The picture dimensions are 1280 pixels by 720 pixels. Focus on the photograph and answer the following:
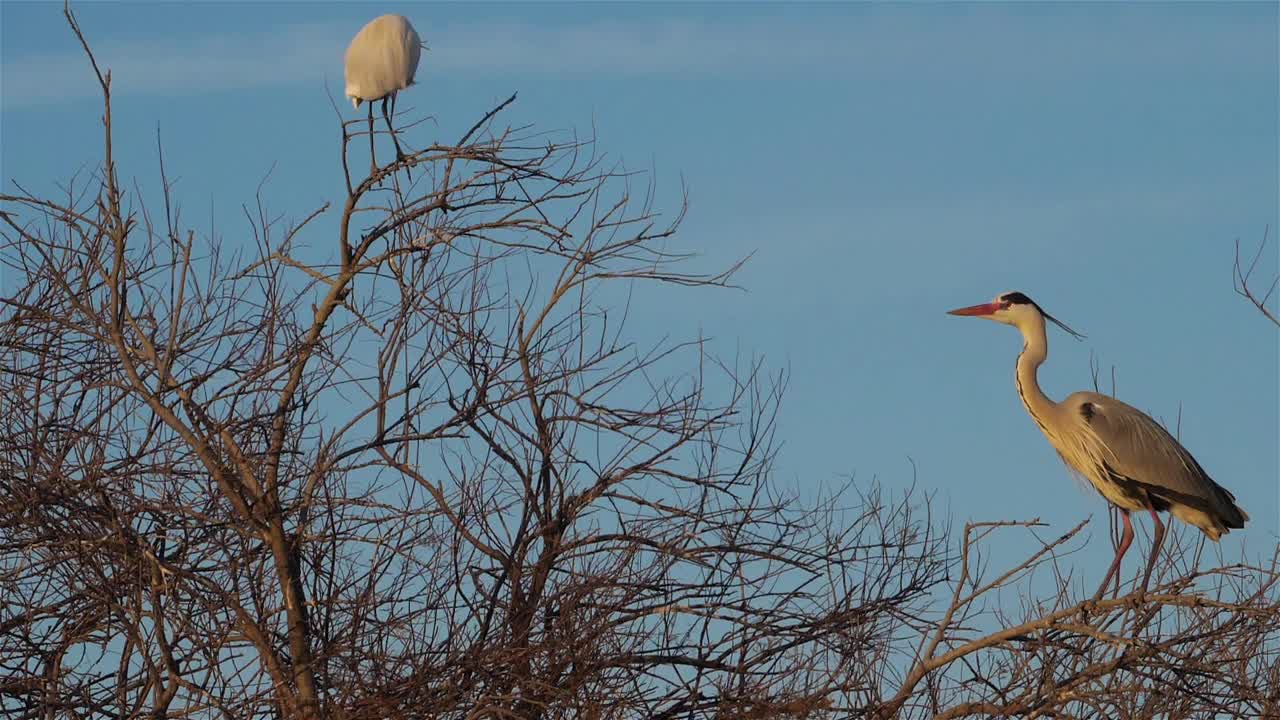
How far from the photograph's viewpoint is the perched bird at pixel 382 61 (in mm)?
11641

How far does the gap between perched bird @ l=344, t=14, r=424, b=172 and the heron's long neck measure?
16.4 feet

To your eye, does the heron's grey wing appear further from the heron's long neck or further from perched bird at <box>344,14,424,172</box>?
perched bird at <box>344,14,424,172</box>

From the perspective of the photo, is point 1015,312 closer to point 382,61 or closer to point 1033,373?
point 1033,373

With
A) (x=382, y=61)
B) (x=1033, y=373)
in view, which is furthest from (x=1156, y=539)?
(x=382, y=61)

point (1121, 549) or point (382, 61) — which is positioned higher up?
point (382, 61)

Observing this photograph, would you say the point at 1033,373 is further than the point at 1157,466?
Yes

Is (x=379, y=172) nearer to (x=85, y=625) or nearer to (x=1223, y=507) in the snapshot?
(x=85, y=625)

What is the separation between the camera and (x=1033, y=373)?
10.4 metres

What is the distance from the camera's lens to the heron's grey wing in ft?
31.7

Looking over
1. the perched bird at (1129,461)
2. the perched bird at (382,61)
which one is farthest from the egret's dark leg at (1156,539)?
the perched bird at (382,61)

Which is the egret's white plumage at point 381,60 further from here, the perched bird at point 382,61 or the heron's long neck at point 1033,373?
the heron's long neck at point 1033,373

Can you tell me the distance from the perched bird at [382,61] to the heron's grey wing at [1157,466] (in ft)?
18.7

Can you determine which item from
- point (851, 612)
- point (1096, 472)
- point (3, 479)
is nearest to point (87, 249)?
point (3, 479)

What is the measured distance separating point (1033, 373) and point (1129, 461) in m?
0.98
